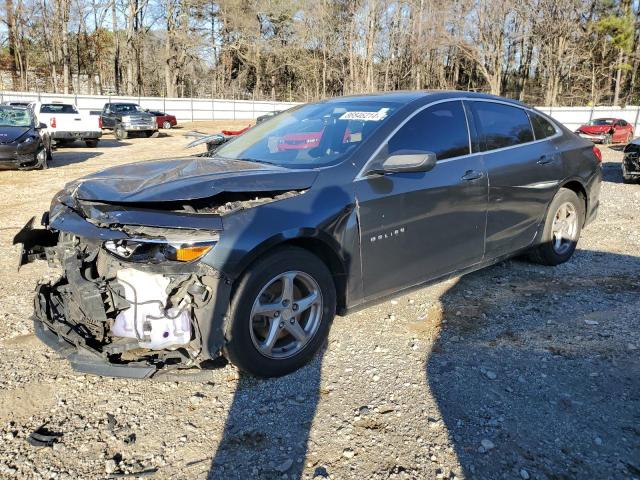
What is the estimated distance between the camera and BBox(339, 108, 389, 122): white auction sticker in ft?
12.3

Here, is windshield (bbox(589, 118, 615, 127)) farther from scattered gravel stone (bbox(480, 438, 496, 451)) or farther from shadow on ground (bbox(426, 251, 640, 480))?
scattered gravel stone (bbox(480, 438, 496, 451))

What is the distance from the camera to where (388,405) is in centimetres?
299

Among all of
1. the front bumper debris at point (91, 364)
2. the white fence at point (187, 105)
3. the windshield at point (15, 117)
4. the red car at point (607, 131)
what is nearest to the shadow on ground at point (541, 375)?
the front bumper debris at point (91, 364)

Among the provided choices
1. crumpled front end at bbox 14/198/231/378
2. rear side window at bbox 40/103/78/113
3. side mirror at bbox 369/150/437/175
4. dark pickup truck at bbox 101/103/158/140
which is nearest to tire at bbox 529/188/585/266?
side mirror at bbox 369/150/437/175

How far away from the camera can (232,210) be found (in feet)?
9.62

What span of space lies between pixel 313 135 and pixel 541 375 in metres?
2.23

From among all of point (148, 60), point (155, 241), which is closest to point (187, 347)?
point (155, 241)

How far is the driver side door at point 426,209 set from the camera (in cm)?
347

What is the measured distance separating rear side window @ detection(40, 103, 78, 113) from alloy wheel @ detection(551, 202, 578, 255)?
59.6 feet

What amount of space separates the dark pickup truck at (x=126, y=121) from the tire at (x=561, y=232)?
23.3 m

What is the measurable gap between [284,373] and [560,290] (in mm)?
2839

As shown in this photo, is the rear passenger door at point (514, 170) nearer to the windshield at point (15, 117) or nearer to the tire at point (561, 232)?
the tire at point (561, 232)

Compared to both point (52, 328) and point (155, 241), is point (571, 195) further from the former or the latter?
point (52, 328)

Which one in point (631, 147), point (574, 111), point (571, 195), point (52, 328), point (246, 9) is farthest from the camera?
point (246, 9)
